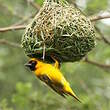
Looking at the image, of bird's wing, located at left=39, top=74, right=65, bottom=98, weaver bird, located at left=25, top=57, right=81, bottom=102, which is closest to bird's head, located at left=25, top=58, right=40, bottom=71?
weaver bird, located at left=25, top=57, right=81, bottom=102

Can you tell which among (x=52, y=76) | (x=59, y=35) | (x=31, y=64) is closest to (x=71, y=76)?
(x=52, y=76)

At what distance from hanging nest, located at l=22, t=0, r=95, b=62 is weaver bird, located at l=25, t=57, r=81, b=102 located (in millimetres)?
133

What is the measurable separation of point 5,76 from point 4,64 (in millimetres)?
291

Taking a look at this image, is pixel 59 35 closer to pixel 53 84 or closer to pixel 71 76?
pixel 53 84

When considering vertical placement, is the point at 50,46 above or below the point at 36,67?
above

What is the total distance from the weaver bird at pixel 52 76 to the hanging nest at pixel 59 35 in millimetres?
133

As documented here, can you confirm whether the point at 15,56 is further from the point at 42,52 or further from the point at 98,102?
the point at 42,52

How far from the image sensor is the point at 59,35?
5.20 metres

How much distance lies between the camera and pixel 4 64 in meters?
12.6

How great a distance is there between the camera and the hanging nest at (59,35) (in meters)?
5.22

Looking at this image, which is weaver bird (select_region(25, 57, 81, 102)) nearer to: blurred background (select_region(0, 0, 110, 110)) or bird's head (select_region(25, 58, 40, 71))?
bird's head (select_region(25, 58, 40, 71))

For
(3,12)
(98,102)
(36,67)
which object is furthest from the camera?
(3,12)

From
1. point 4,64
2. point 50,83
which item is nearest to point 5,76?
point 4,64

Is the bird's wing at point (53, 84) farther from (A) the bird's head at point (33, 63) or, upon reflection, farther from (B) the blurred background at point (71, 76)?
(B) the blurred background at point (71, 76)
